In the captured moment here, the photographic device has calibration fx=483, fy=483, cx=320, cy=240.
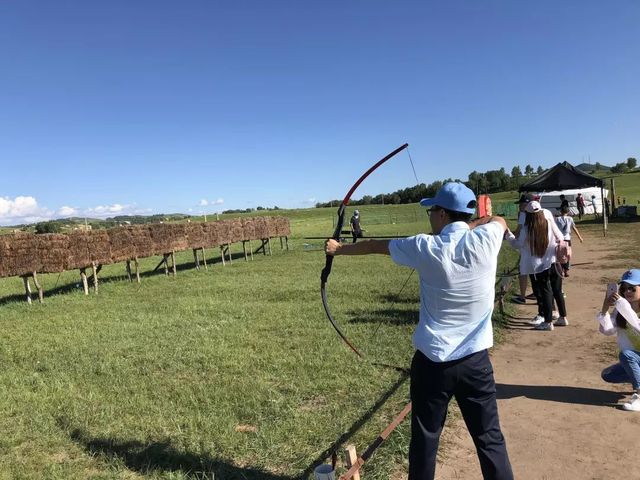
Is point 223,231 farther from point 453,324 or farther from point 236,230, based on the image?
point 453,324

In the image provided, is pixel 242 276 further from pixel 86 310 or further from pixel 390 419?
pixel 390 419

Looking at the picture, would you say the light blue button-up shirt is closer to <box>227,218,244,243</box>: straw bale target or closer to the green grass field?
the green grass field

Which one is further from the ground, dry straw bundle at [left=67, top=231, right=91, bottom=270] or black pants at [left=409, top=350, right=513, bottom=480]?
dry straw bundle at [left=67, top=231, right=91, bottom=270]

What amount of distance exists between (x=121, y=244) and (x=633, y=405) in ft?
54.7

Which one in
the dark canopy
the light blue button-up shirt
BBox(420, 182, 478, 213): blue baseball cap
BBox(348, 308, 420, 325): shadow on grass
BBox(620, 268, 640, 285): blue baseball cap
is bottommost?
BBox(348, 308, 420, 325): shadow on grass

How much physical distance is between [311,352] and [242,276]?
394 inches

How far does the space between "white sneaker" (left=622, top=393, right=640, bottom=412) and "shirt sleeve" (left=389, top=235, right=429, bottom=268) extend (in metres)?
3.28

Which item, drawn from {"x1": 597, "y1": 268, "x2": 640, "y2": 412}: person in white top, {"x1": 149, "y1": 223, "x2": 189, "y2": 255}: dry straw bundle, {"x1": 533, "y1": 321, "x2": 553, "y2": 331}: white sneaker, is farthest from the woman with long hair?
{"x1": 149, "y1": 223, "x2": 189, "y2": 255}: dry straw bundle

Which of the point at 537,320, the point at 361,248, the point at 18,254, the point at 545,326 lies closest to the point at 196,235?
the point at 18,254

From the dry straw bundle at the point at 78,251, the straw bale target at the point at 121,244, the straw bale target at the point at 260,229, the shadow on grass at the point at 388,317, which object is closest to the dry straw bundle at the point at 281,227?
the straw bale target at the point at 260,229

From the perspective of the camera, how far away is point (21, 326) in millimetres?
10156

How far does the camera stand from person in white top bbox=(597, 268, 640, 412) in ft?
14.9

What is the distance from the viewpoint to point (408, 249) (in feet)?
8.99

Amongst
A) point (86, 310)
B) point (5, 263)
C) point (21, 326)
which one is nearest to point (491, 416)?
point (21, 326)
